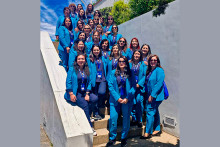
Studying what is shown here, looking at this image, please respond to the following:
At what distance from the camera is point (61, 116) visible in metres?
3.54

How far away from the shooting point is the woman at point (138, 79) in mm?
4430

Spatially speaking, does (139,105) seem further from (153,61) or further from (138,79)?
(153,61)

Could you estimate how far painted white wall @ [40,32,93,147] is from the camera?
329cm

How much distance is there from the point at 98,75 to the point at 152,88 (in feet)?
4.59

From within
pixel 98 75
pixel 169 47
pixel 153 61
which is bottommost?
pixel 98 75

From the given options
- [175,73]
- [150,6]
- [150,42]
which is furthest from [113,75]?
[150,6]

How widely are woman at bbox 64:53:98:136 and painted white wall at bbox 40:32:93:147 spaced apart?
140 millimetres

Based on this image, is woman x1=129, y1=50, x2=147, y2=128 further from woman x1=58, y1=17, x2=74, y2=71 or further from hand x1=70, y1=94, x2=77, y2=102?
woman x1=58, y1=17, x2=74, y2=71

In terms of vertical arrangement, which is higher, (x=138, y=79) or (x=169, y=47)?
(x=169, y=47)

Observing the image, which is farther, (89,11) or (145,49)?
(89,11)

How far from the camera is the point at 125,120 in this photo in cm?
395

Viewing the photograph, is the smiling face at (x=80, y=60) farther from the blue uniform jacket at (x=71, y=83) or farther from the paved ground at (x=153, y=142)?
the paved ground at (x=153, y=142)

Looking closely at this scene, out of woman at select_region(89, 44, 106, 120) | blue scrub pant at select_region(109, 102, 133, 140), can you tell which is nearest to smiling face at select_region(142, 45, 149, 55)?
woman at select_region(89, 44, 106, 120)

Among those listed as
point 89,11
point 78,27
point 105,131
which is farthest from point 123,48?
point 89,11
